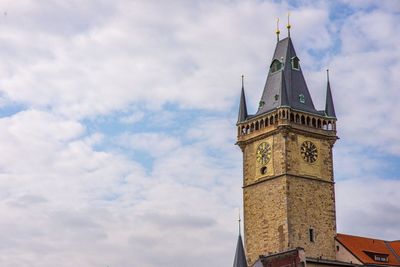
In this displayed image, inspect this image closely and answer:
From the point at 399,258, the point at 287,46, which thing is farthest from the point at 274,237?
the point at 287,46

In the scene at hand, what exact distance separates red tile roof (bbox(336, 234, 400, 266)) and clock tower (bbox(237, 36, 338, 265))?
169 centimetres

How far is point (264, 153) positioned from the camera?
7569cm

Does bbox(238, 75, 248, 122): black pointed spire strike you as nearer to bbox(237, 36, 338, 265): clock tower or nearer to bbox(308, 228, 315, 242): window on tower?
bbox(237, 36, 338, 265): clock tower

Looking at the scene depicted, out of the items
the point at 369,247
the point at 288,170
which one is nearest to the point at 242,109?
the point at 288,170

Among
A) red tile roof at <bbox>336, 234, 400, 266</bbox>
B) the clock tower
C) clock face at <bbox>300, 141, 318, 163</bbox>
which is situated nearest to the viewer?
the clock tower

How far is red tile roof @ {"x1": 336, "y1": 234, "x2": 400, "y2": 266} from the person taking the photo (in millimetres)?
73500

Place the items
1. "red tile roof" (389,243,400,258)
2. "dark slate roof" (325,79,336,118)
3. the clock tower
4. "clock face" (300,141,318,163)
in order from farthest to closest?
"dark slate roof" (325,79,336,118), "red tile roof" (389,243,400,258), "clock face" (300,141,318,163), the clock tower

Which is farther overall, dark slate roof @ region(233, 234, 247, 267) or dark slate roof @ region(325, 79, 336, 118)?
dark slate roof @ region(325, 79, 336, 118)

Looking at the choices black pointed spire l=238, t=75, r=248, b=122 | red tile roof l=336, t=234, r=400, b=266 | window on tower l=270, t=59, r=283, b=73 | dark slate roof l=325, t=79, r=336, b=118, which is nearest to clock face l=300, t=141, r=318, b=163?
dark slate roof l=325, t=79, r=336, b=118

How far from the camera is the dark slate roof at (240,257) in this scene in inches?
2817

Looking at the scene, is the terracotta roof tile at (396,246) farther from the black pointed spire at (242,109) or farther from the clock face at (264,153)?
the black pointed spire at (242,109)

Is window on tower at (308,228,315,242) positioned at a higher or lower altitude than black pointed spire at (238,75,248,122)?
lower

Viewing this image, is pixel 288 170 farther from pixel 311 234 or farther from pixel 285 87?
pixel 285 87

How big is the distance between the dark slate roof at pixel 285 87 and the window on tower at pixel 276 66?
30 cm
